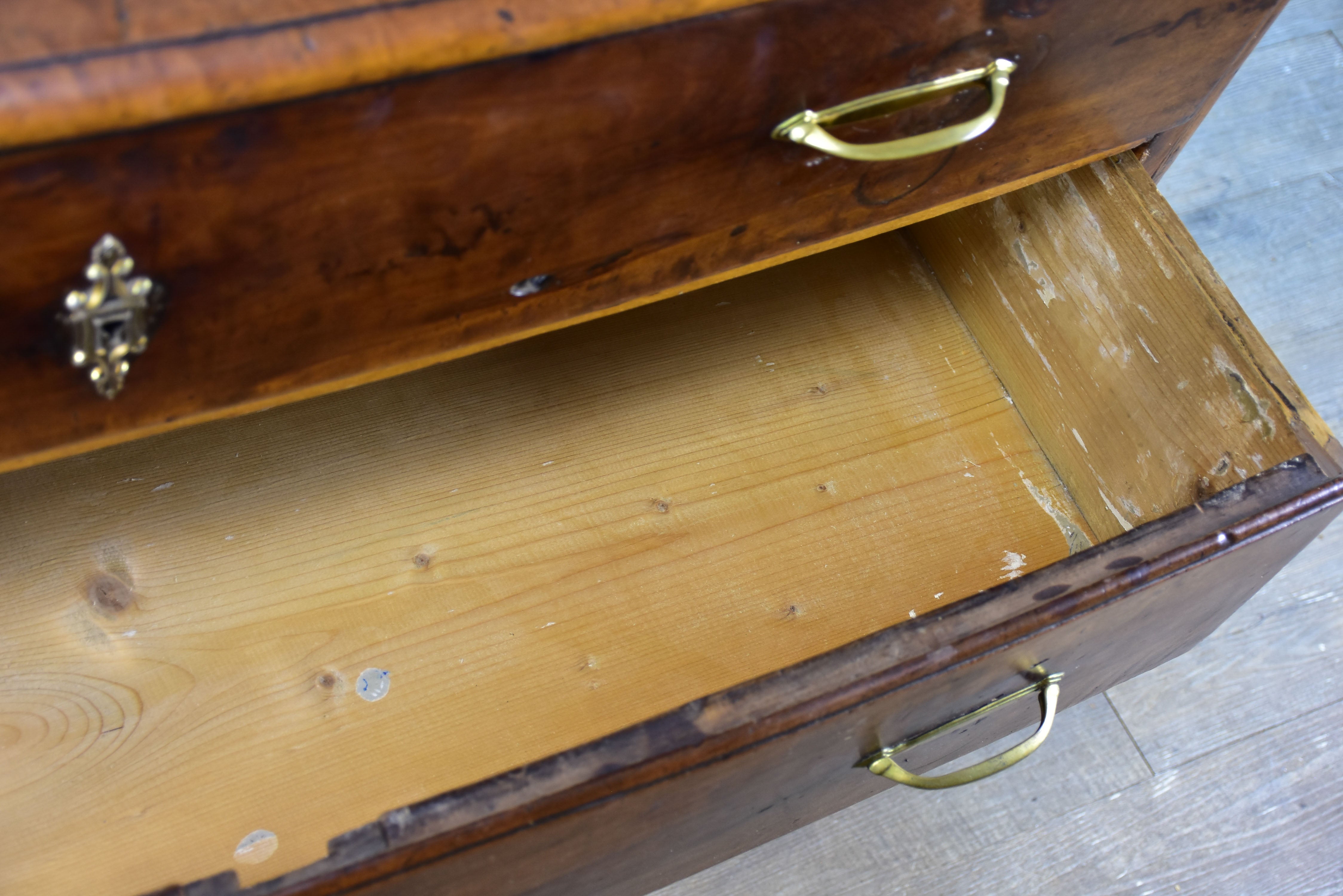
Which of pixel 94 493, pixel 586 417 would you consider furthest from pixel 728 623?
pixel 94 493

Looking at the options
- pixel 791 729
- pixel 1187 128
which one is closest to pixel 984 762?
pixel 791 729

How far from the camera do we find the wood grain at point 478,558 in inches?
22.2

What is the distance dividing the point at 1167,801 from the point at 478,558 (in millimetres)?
555

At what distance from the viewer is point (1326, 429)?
0.53 metres

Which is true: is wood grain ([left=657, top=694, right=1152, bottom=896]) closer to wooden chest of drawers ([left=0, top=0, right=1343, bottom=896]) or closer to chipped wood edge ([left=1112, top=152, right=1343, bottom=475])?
wooden chest of drawers ([left=0, top=0, right=1343, bottom=896])

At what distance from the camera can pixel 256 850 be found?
533mm

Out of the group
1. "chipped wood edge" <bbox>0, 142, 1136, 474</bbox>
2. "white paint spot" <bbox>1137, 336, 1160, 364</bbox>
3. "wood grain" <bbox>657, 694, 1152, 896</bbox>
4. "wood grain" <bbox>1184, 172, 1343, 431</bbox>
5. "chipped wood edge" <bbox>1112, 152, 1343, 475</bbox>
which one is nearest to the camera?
"chipped wood edge" <bbox>0, 142, 1136, 474</bbox>

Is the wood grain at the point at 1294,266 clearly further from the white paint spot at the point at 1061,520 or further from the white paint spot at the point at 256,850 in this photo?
the white paint spot at the point at 256,850

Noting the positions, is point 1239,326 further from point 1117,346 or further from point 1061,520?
point 1061,520

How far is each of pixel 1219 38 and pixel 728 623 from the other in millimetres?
420

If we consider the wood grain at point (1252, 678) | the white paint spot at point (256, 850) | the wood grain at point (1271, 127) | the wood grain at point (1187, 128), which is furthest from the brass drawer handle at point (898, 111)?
the wood grain at point (1271, 127)

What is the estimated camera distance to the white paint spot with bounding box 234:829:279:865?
1.73 ft

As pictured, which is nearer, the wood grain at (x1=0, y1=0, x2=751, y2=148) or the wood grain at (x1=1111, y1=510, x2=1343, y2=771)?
the wood grain at (x1=0, y1=0, x2=751, y2=148)

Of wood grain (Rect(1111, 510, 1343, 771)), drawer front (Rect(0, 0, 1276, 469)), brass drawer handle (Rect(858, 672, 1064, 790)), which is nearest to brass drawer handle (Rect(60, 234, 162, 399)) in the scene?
drawer front (Rect(0, 0, 1276, 469))
